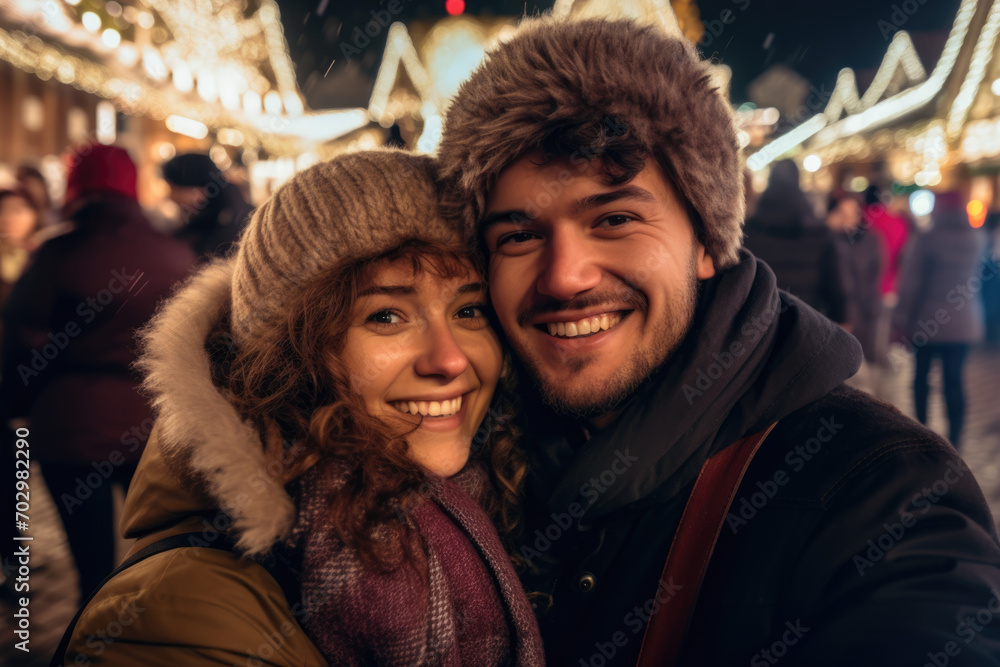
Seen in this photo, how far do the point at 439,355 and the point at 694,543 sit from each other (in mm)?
795

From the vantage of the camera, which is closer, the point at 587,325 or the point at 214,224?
the point at 587,325

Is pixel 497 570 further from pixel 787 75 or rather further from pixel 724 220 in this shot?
pixel 787 75

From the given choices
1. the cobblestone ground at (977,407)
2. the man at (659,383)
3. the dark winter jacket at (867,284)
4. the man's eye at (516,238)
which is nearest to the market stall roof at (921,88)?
the cobblestone ground at (977,407)

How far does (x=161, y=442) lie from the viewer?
1591 mm

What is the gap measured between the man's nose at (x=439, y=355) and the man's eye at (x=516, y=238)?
31 centimetres

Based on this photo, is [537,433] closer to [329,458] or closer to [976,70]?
[329,458]

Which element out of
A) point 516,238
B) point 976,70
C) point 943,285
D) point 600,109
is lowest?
point 943,285

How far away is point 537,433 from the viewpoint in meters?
2.03

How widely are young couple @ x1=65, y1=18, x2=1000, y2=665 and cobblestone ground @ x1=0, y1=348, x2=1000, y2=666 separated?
255 centimetres

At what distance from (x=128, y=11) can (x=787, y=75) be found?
21323 mm

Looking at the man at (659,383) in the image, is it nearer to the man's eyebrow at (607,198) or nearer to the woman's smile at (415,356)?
the man's eyebrow at (607,198)

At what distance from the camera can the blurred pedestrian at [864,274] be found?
20.4 ft

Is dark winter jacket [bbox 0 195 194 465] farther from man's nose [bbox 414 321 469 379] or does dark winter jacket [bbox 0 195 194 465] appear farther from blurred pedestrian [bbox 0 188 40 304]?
blurred pedestrian [bbox 0 188 40 304]

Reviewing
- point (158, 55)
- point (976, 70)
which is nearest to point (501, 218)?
point (158, 55)
